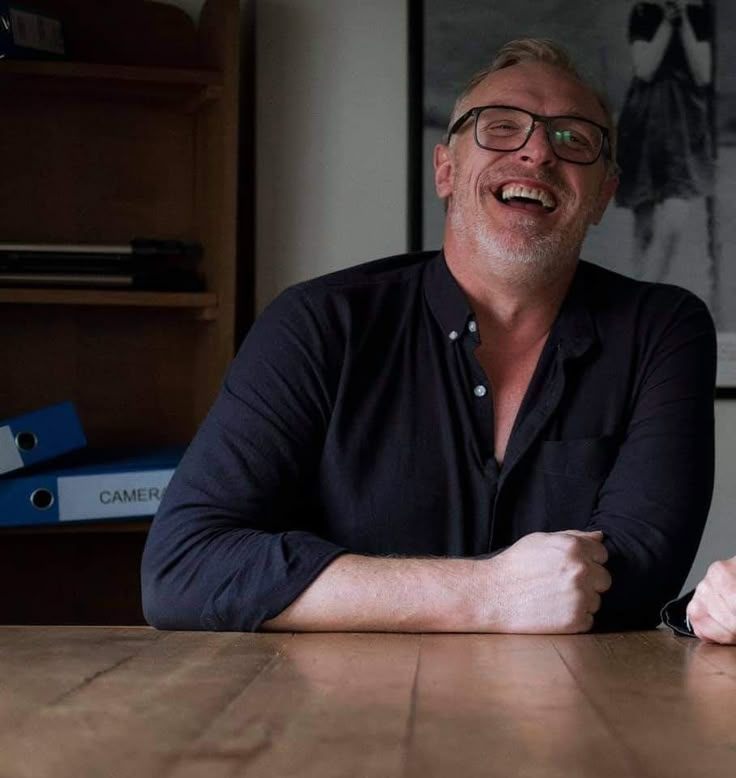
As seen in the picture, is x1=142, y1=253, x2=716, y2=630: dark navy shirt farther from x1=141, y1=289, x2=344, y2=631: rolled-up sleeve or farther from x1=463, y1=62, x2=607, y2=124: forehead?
x1=463, y1=62, x2=607, y2=124: forehead

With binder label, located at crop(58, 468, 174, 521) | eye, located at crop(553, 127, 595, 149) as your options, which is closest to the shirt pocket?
eye, located at crop(553, 127, 595, 149)

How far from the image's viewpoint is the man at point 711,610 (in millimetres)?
1228

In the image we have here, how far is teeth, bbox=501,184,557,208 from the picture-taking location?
1924 millimetres

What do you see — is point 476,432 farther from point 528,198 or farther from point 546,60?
point 546,60

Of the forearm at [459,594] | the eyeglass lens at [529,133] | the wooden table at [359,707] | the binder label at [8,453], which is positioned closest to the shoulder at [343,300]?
the eyeglass lens at [529,133]

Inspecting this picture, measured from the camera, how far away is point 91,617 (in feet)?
9.06

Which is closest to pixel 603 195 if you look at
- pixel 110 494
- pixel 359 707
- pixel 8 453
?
pixel 110 494

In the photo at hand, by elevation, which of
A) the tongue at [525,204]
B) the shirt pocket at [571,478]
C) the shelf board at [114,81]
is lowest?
the shirt pocket at [571,478]

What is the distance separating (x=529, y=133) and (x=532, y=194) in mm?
95

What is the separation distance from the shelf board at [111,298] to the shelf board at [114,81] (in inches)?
16.8

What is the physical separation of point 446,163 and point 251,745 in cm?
151

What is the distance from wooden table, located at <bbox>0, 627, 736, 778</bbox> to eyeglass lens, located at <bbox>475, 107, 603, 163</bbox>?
0.95m

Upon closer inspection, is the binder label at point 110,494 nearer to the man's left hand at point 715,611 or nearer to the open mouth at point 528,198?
Result: the open mouth at point 528,198

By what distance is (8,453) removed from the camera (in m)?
2.38
